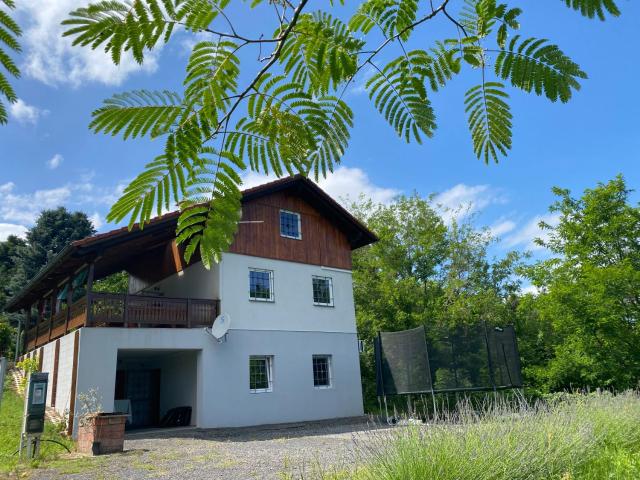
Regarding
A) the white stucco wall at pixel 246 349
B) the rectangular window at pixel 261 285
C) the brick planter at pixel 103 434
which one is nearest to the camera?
the brick planter at pixel 103 434

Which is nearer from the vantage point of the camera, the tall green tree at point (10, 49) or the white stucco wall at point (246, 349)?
the tall green tree at point (10, 49)

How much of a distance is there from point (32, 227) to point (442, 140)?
123 feet

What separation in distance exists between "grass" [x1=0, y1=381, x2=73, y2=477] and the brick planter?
0.59 metres

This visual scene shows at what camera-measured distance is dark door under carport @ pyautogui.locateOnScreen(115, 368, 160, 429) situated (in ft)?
53.0

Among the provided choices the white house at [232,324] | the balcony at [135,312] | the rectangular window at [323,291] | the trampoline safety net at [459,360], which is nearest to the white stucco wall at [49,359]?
the white house at [232,324]

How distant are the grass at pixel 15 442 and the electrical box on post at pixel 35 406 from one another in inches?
20.2

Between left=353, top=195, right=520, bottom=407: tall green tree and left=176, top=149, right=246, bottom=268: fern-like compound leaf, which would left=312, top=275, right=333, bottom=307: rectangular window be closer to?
left=353, top=195, right=520, bottom=407: tall green tree

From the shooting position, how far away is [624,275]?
18.1m

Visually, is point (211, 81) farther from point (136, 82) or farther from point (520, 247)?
point (520, 247)

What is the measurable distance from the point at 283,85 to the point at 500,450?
460 centimetres

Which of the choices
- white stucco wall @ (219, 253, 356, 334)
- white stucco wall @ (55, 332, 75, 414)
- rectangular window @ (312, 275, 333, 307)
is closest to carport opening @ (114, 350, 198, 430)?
white stucco wall @ (55, 332, 75, 414)

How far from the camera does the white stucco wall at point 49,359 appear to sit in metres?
14.6

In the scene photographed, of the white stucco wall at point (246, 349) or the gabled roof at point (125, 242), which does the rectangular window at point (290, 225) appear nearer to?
the gabled roof at point (125, 242)

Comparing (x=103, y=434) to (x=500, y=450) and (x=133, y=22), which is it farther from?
(x=133, y=22)
